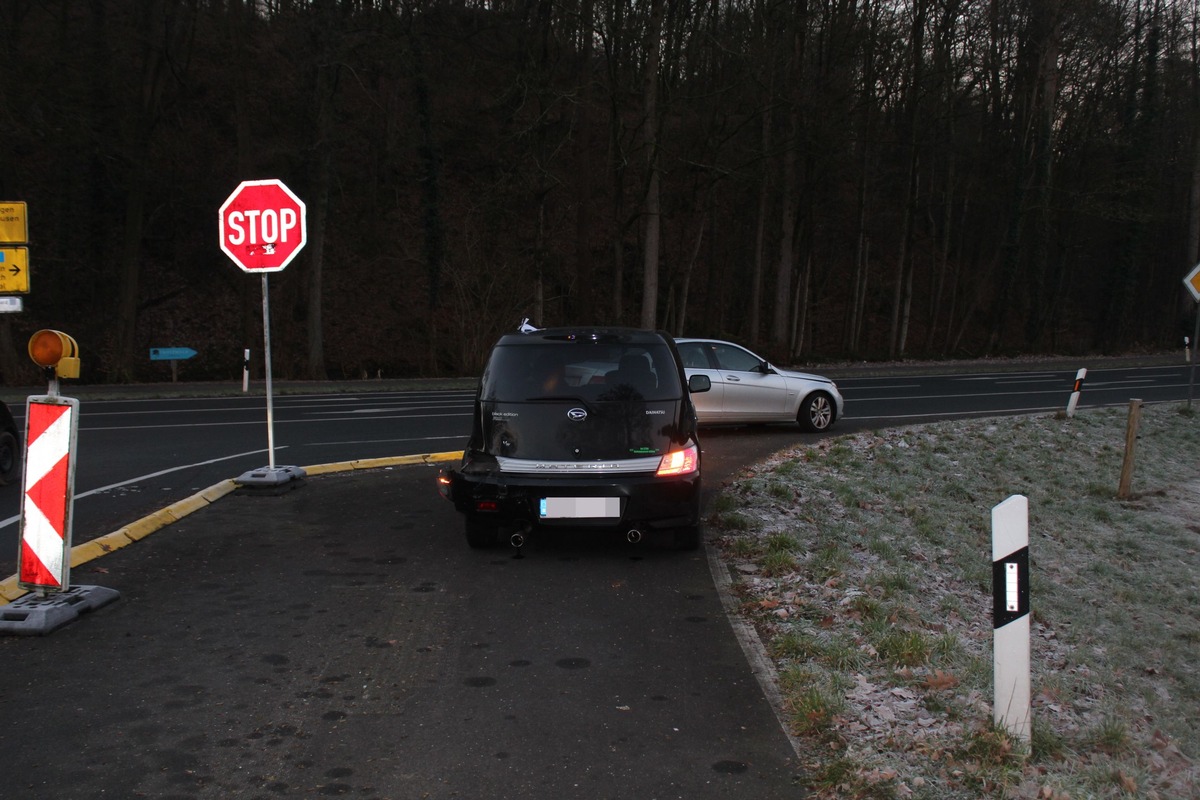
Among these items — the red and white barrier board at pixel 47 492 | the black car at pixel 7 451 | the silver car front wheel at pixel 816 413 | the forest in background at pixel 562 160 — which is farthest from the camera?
the forest in background at pixel 562 160

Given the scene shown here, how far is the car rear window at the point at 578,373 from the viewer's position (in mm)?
7227

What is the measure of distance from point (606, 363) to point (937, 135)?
114ft

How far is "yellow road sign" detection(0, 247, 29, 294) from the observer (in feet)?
21.8

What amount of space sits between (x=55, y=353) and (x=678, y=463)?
4.05 m

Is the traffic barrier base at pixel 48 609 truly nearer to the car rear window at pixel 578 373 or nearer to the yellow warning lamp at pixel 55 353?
the yellow warning lamp at pixel 55 353

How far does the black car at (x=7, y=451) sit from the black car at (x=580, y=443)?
234 inches

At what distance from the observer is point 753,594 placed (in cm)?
644

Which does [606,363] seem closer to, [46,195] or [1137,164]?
[46,195]

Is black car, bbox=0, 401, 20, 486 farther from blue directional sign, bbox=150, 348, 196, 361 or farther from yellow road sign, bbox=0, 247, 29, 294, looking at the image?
blue directional sign, bbox=150, 348, 196, 361

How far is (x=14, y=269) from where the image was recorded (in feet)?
22.0

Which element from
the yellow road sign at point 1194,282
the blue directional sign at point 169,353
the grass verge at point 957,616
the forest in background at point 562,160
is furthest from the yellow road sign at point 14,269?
the blue directional sign at point 169,353

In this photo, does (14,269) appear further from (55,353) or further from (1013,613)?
(1013,613)

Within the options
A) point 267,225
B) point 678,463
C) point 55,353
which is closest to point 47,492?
point 55,353

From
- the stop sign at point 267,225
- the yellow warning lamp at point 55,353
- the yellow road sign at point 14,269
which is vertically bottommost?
the yellow warning lamp at point 55,353
